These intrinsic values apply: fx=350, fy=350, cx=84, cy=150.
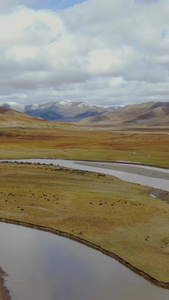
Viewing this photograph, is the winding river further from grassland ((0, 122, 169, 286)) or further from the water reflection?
grassland ((0, 122, 169, 286))

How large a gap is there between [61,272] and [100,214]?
14.5 meters

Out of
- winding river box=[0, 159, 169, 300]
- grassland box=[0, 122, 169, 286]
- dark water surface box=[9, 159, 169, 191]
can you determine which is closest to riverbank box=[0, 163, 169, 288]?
grassland box=[0, 122, 169, 286]

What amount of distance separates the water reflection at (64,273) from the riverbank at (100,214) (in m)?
1.25

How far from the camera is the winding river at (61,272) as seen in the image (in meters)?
20.2

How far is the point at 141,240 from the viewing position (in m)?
29.2

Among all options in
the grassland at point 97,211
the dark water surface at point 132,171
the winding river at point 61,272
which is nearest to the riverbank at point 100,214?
the grassland at point 97,211

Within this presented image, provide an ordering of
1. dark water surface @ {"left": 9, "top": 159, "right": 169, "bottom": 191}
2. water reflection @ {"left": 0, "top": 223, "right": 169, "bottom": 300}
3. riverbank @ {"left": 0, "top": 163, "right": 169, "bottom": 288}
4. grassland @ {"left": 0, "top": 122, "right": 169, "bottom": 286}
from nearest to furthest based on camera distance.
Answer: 1. water reflection @ {"left": 0, "top": 223, "right": 169, "bottom": 300}
2. riverbank @ {"left": 0, "top": 163, "right": 169, "bottom": 288}
3. grassland @ {"left": 0, "top": 122, "right": 169, "bottom": 286}
4. dark water surface @ {"left": 9, "top": 159, "right": 169, "bottom": 191}

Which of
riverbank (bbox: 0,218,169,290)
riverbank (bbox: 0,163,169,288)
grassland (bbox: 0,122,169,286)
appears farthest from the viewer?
grassland (bbox: 0,122,169,286)

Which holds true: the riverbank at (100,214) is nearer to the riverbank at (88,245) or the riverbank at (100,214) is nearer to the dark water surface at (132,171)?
the riverbank at (88,245)

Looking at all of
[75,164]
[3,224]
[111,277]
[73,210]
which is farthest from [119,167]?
[111,277]

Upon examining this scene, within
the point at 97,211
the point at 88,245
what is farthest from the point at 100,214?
the point at 88,245

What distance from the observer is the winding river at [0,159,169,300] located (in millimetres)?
20188

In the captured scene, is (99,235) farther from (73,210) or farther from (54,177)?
(54,177)

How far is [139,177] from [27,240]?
40.9m
